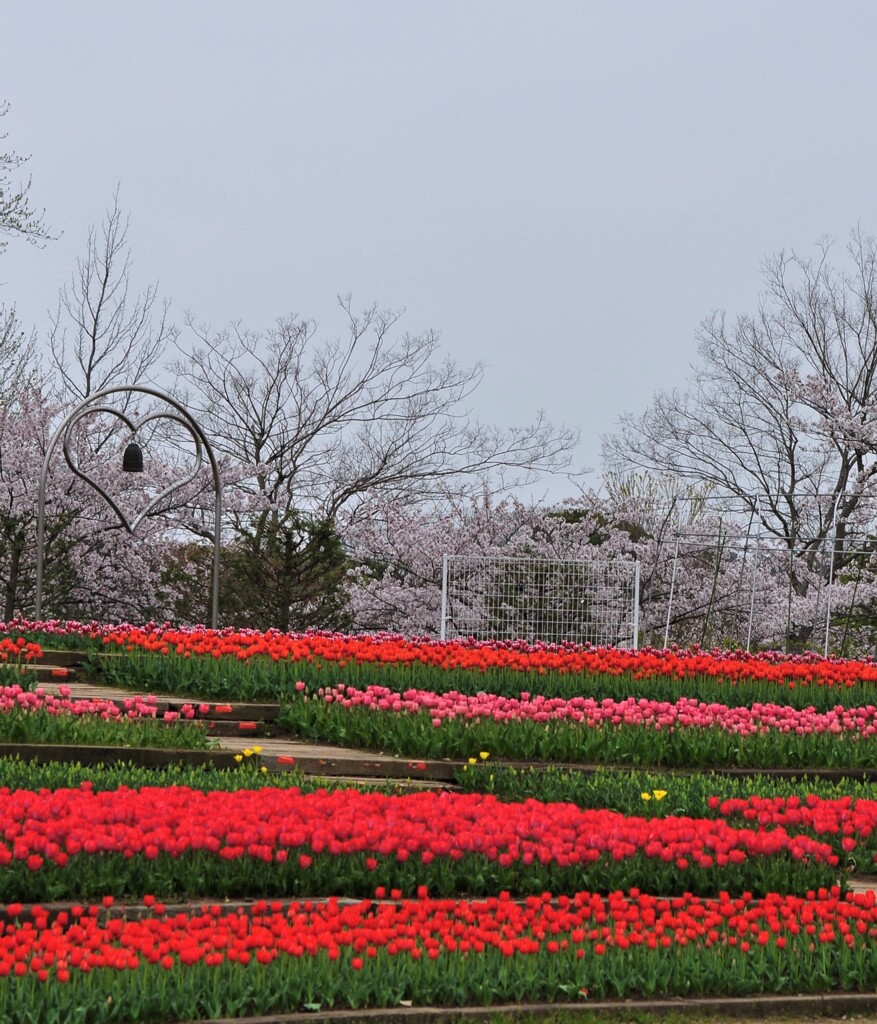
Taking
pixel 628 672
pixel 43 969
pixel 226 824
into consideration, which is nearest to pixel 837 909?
pixel 226 824

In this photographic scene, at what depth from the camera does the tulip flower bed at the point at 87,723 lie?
24.7ft

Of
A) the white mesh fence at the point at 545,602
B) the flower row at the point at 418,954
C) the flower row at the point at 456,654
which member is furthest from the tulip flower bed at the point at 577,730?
the white mesh fence at the point at 545,602

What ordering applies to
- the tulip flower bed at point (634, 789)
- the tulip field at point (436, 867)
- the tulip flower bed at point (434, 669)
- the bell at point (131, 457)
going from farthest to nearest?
the bell at point (131, 457) < the tulip flower bed at point (434, 669) < the tulip flower bed at point (634, 789) < the tulip field at point (436, 867)

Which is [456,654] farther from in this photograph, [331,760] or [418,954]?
[418,954]

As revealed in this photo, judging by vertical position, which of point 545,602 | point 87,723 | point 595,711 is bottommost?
point 87,723

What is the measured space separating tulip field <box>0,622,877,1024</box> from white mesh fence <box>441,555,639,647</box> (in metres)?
10.2

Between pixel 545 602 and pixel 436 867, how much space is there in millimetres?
14879

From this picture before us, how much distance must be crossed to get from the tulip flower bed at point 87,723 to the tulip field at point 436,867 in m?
0.02

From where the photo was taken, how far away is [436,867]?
5.10m

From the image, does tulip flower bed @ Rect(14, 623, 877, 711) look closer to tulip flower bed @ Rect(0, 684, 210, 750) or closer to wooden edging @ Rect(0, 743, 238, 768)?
tulip flower bed @ Rect(0, 684, 210, 750)

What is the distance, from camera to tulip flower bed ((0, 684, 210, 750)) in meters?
7.54

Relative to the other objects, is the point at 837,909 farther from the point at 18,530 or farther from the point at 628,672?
the point at 18,530

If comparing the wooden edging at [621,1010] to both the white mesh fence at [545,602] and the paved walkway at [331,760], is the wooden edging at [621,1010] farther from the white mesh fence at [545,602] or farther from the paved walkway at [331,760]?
the white mesh fence at [545,602]

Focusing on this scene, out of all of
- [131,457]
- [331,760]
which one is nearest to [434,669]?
[331,760]
